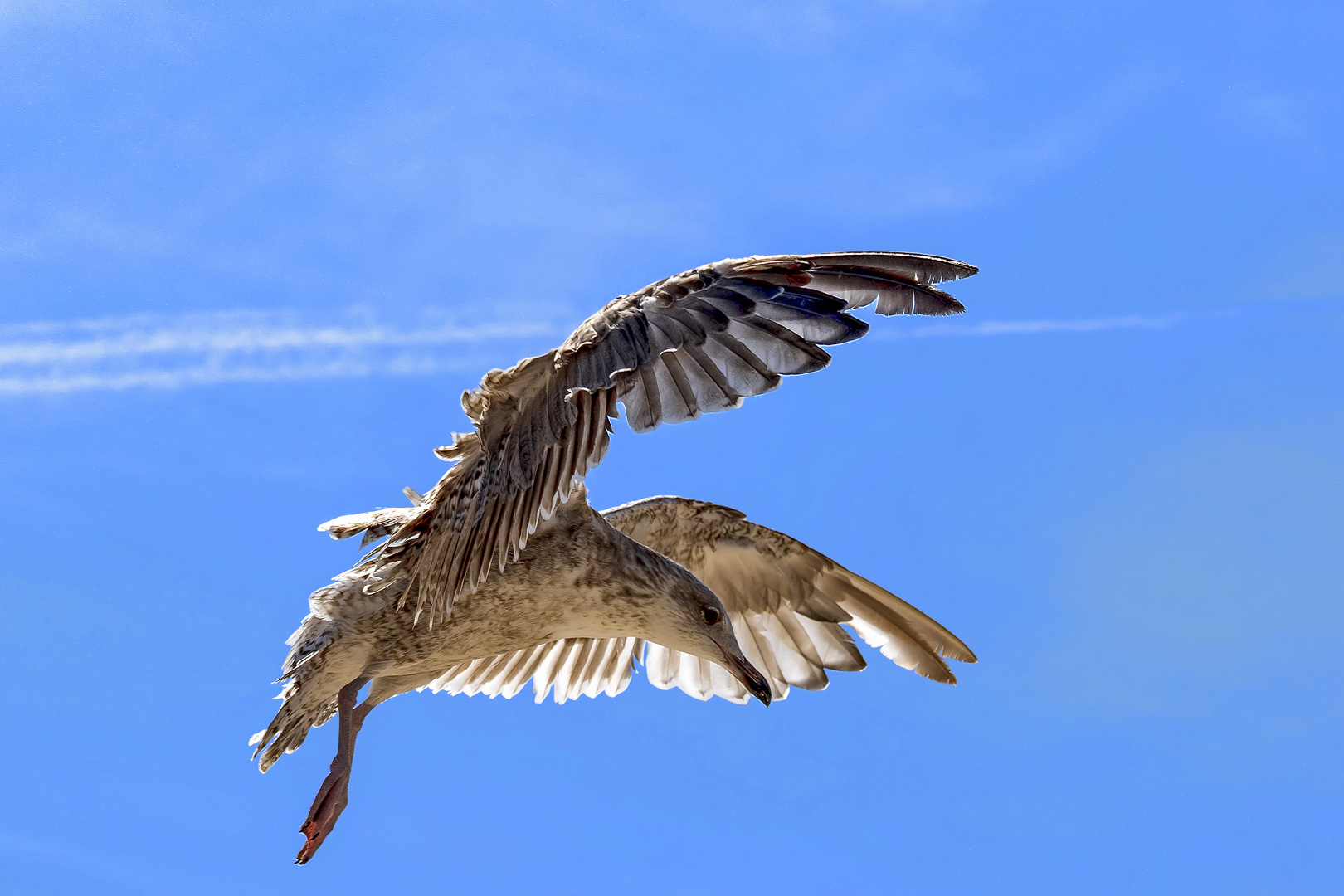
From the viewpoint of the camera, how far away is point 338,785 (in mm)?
5496

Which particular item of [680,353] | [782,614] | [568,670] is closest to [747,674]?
[782,614]

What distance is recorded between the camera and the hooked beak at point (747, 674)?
5832 millimetres

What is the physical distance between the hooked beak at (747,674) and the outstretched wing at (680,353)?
1.43 metres

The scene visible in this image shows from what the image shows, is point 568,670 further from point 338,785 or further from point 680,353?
point 680,353

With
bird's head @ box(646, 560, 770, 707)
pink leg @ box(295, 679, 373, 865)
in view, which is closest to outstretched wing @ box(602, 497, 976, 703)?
bird's head @ box(646, 560, 770, 707)

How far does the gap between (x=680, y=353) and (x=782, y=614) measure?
10.4 ft

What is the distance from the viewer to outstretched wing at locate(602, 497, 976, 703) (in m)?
7.00

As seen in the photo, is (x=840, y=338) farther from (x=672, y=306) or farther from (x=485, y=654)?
(x=485, y=654)

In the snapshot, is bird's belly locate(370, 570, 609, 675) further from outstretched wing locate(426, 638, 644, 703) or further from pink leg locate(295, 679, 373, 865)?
outstretched wing locate(426, 638, 644, 703)

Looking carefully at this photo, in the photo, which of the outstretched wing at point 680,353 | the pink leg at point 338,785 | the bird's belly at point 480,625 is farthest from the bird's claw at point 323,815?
the outstretched wing at point 680,353

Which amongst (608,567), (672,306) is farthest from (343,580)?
(672,306)

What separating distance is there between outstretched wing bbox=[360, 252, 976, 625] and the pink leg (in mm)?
1425

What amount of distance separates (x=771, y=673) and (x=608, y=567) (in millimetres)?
1971

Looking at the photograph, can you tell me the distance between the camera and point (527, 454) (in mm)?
4898
